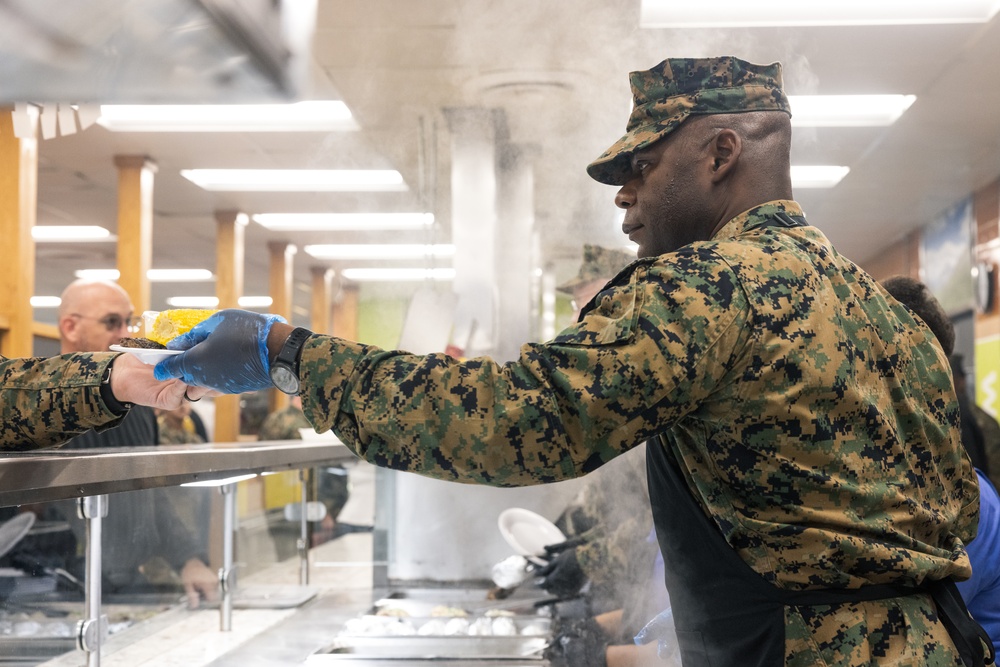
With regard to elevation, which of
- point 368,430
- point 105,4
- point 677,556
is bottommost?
point 677,556

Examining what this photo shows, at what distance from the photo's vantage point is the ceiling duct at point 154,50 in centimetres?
161

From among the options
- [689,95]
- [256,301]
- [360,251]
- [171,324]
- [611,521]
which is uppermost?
[256,301]

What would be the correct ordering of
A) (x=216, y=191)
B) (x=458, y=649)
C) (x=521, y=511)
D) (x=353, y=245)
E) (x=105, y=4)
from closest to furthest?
(x=105, y=4) → (x=458, y=649) → (x=521, y=511) → (x=216, y=191) → (x=353, y=245)

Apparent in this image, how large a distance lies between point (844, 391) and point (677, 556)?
32 centimetres

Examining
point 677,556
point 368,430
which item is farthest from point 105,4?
point 677,556

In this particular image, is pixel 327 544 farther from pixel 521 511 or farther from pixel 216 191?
pixel 216 191

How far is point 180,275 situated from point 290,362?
11752 mm

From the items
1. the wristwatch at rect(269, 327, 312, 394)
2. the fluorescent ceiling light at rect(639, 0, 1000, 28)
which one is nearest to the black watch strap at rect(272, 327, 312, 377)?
the wristwatch at rect(269, 327, 312, 394)

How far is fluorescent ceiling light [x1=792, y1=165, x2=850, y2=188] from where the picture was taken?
6.46 meters

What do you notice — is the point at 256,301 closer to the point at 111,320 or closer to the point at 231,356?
the point at 111,320

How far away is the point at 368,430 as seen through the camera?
977 millimetres

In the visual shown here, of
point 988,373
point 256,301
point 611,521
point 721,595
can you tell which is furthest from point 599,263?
point 256,301

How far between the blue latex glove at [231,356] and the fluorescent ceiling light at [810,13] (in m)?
2.84

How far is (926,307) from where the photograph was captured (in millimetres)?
2129
